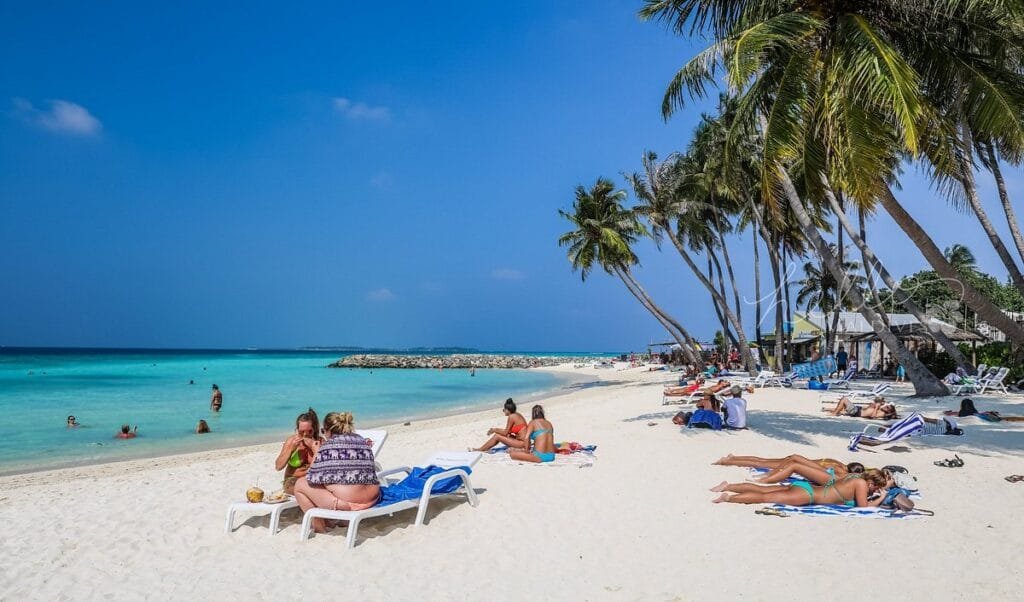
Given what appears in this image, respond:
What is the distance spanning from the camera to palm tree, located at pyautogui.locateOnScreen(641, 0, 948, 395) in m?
8.12

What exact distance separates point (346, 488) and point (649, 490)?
10.3 ft

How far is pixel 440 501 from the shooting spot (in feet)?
20.3

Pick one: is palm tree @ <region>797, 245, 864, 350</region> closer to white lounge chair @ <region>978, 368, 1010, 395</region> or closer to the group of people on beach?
white lounge chair @ <region>978, 368, 1010, 395</region>

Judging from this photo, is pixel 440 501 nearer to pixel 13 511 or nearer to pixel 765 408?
pixel 13 511

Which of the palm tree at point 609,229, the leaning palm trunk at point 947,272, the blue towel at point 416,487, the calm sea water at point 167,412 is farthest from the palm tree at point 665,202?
the blue towel at point 416,487

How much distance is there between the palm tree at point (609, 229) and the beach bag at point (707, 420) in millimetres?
17323

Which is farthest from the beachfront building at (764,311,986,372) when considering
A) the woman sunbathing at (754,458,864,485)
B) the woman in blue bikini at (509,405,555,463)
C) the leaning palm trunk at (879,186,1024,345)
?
the woman in blue bikini at (509,405,555,463)

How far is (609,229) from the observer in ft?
89.7

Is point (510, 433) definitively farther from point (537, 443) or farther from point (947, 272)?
point (947, 272)

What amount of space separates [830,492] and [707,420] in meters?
4.71

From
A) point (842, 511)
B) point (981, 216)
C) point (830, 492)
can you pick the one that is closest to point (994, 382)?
point (981, 216)

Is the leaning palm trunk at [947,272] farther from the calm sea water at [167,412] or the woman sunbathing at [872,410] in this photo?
the calm sea water at [167,412]

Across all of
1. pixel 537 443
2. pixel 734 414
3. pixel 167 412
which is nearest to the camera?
pixel 537 443

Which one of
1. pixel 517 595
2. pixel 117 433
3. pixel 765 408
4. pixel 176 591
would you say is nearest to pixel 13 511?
pixel 176 591
